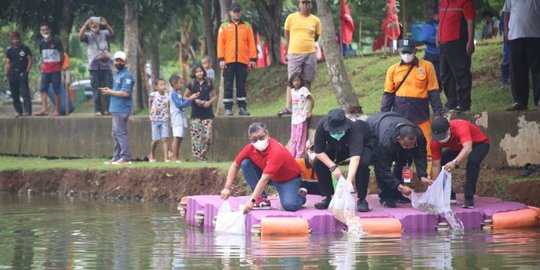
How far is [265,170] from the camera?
17.7 m

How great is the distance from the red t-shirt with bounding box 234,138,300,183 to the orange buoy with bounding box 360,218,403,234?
140 cm

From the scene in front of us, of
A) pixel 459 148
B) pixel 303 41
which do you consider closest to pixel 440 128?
pixel 459 148

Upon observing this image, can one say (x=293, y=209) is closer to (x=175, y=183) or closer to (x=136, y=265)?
(x=136, y=265)

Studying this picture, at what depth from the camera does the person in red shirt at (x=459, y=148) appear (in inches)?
699

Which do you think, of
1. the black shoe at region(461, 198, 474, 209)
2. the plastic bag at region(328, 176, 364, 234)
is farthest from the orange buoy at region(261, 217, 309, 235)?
the black shoe at region(461, 198, 474, 209)

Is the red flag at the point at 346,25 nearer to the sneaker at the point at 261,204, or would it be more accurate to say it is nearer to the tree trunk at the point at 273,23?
the tree trunk at the point at 273,23

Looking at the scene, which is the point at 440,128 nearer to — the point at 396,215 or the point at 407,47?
the point at 396,215

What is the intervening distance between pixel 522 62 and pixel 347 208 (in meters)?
4.81

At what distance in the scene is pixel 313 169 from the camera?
18781mm

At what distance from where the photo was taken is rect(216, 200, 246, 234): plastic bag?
58.0 feet

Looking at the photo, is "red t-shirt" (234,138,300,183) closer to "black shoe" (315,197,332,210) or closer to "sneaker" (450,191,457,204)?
"black shoe" (315,197,332,210)

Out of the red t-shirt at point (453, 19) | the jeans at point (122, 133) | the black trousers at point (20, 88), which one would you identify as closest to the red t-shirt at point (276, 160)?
the red t-shirt at point (453, 19)

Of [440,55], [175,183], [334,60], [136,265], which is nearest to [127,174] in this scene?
[175,183]

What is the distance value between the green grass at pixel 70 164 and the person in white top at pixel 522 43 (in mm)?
5283
